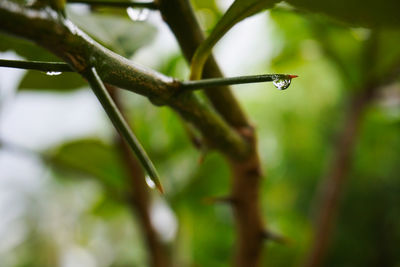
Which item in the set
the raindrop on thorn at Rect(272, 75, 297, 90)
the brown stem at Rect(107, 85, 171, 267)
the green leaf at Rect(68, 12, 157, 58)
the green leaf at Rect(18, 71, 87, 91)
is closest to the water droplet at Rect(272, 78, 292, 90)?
the raindrop on thorn at Rect(272, 75, 297, 90)

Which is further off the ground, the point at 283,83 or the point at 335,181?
the point at 283,83

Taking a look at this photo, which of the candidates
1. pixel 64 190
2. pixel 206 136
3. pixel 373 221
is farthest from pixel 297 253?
pixel 64 190

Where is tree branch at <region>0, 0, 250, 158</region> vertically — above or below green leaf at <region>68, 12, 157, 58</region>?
above

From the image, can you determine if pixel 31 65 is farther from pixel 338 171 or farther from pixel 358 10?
pixel 338 171

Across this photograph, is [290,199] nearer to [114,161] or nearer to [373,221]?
[373,221]

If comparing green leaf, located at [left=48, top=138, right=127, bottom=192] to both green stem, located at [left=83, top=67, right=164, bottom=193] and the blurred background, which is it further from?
green stem, located at [left=83, top=67, right=164, bottom=193]

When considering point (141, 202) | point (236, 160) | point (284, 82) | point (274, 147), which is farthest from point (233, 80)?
point (274, 147)
